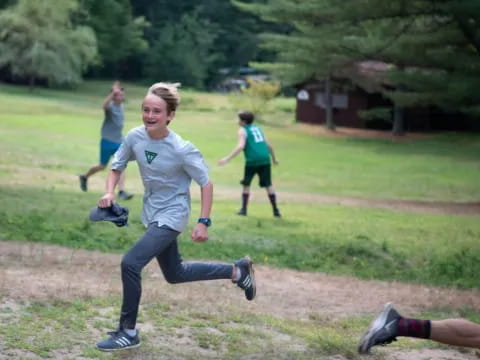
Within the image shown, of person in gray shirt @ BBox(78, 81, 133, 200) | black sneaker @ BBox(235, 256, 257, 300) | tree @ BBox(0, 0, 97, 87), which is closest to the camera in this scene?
black sneaker @ BBox(235, 256, 257, 300)

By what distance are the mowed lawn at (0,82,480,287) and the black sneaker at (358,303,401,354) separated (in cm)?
480

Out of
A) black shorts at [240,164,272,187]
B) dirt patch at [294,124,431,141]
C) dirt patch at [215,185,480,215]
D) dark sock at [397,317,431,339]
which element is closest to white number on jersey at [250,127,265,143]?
black shorts at [240,164,272,187]

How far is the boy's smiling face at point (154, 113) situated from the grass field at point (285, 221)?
144cm

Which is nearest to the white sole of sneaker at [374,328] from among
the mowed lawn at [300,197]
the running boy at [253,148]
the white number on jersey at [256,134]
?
Answer: the mowed lawn at [300,197]

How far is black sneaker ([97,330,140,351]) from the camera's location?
5168 millimetres

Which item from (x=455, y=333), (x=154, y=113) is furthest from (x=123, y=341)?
(x=455, y=333)

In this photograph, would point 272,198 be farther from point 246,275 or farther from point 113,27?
point 113,27

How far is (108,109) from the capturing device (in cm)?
1402

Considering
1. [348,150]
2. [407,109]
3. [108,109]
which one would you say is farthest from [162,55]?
[108,109]

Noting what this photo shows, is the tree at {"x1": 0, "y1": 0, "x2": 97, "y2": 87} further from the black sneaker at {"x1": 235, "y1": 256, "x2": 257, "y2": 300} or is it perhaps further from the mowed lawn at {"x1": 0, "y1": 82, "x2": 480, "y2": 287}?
the black sneaker at {"x1": 235, "y1": 256, "x2": 257, "y2": 300}

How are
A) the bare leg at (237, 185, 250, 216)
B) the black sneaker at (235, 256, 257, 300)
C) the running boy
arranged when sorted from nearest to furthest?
the black sneaker at (235, 256, 257, 300), the running boy, the bare leg at (237, 185, 250, 216)

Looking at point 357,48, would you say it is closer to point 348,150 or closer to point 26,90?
point 348,150

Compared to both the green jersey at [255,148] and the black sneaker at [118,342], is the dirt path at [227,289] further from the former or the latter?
the green jersey at [255,148]

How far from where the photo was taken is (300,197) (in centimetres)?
1850
